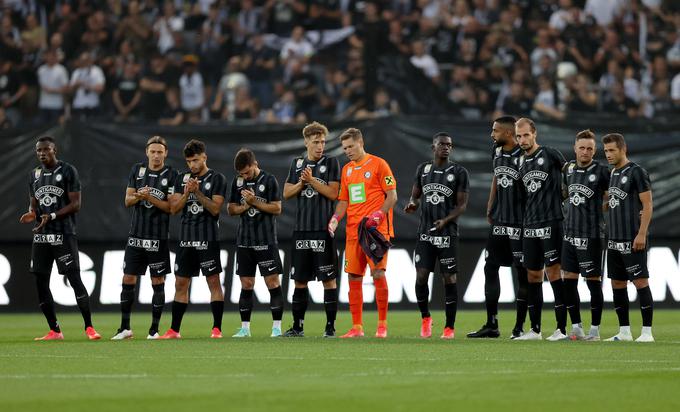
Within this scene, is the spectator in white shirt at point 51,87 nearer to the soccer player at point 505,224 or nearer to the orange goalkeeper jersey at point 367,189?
the orange goalkeeper jersey at point 367,189

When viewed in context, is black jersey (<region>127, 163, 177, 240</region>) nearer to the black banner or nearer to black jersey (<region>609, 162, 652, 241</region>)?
black jersey (<region>609, 162, 652, 241</region>)

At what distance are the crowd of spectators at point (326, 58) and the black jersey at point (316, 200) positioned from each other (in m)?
5.38

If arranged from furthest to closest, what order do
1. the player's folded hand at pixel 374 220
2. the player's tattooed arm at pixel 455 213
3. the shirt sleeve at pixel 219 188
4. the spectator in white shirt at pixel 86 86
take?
1. the spectator in white shirt at pixel 86 86
2. the shirt sleeve at pixel 219 188
3. the player's tattooed arm at pixel 455 213
4. the player's folded hand at pixel 374 220

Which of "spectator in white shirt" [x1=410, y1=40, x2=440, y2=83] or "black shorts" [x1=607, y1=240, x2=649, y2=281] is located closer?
"black shorts" [x1=607, y1=240, x2=649, y2=281]

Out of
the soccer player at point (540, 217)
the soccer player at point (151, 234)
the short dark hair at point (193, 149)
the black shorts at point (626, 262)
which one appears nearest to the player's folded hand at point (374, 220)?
the soccer player at point (540, 217)

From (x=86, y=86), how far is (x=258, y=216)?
26.6 ft

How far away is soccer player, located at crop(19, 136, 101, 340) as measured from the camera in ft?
40.6

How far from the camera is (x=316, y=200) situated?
12438 mm

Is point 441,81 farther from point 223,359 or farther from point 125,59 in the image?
point 223,359

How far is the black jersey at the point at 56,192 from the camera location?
12406 millimetres

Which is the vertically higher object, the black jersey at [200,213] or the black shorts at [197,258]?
the black jersey at [200,213]

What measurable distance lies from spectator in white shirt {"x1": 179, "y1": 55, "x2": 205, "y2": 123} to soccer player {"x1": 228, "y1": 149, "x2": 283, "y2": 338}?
679 centimetres

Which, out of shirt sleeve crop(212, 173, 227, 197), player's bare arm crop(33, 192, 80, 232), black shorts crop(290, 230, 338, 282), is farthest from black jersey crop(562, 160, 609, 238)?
player's bare arm crop(33, 192, 80, 232)

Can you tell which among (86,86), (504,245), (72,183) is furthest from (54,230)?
(86,86)
